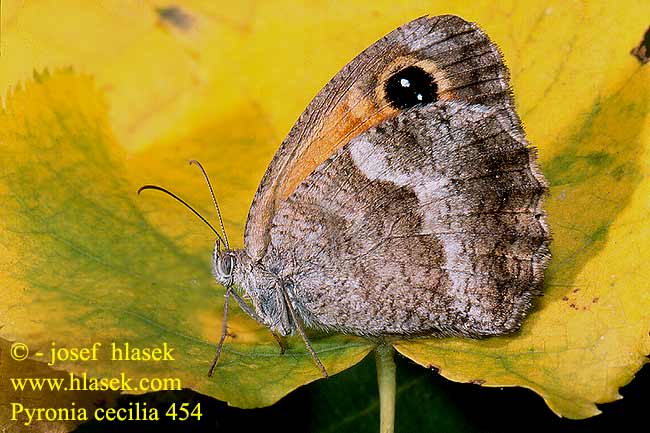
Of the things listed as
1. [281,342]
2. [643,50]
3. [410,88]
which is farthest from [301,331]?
[643,50]

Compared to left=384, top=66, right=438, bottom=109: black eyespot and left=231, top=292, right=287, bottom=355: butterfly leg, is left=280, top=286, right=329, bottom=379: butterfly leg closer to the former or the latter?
left=231, top=292, right=287, bottom=355: butterfly leg

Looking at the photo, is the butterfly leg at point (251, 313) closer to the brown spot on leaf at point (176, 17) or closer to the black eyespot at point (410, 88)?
the black eyespot at point (410, 88)

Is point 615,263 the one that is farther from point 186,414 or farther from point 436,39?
point 186,414

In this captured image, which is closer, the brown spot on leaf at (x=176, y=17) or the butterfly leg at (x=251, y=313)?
the butterfly leg at (x=251, y=313)

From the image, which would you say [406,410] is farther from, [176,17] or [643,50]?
[176,17]

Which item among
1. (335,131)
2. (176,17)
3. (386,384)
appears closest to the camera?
(386,384)

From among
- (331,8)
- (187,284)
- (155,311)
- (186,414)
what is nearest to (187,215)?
(187,284)

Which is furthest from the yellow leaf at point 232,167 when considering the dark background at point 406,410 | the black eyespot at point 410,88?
the black eyespot at point 410,88
